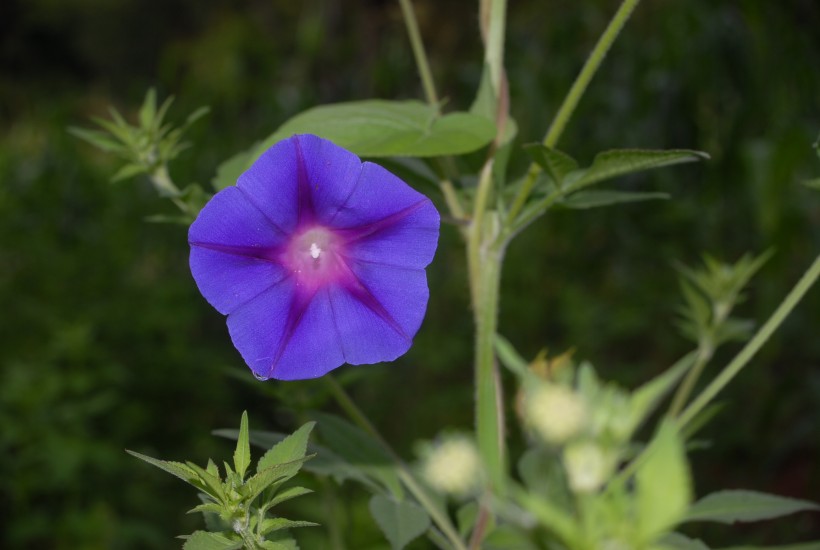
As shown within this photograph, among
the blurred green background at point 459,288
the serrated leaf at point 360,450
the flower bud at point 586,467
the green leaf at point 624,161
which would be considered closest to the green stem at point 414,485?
the serrated leaf at point 360,450

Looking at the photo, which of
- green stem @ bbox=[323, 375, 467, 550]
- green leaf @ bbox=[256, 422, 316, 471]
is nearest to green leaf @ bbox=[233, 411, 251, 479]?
green leaf @ bbox=[256, 422, 316, 471]

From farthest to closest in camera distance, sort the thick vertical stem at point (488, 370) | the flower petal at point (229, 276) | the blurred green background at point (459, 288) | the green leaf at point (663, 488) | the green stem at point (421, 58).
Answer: the blurred green background at point (459, 288)
the green stem at point (421, 58)
the thick vertical stem at point (488, 370)
the flower petal at point (229, 276)
the green leaf at point (663, 488)

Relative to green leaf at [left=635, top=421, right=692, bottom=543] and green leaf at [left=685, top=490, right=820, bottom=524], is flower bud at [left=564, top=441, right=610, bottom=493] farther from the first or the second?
green leaf at [left=685, top=490, right=820, bottom=524]

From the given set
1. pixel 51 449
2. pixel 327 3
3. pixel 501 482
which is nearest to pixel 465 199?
pixel 501 482

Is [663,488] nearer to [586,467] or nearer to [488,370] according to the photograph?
[586,467]

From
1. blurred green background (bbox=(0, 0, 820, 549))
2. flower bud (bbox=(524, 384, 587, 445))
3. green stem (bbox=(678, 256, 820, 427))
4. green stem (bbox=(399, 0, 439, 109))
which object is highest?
blurred green background (bbox=(0, 0, 820, 549))

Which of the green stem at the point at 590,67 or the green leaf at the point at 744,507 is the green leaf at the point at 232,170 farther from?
the green leaf at the point at 744,507
